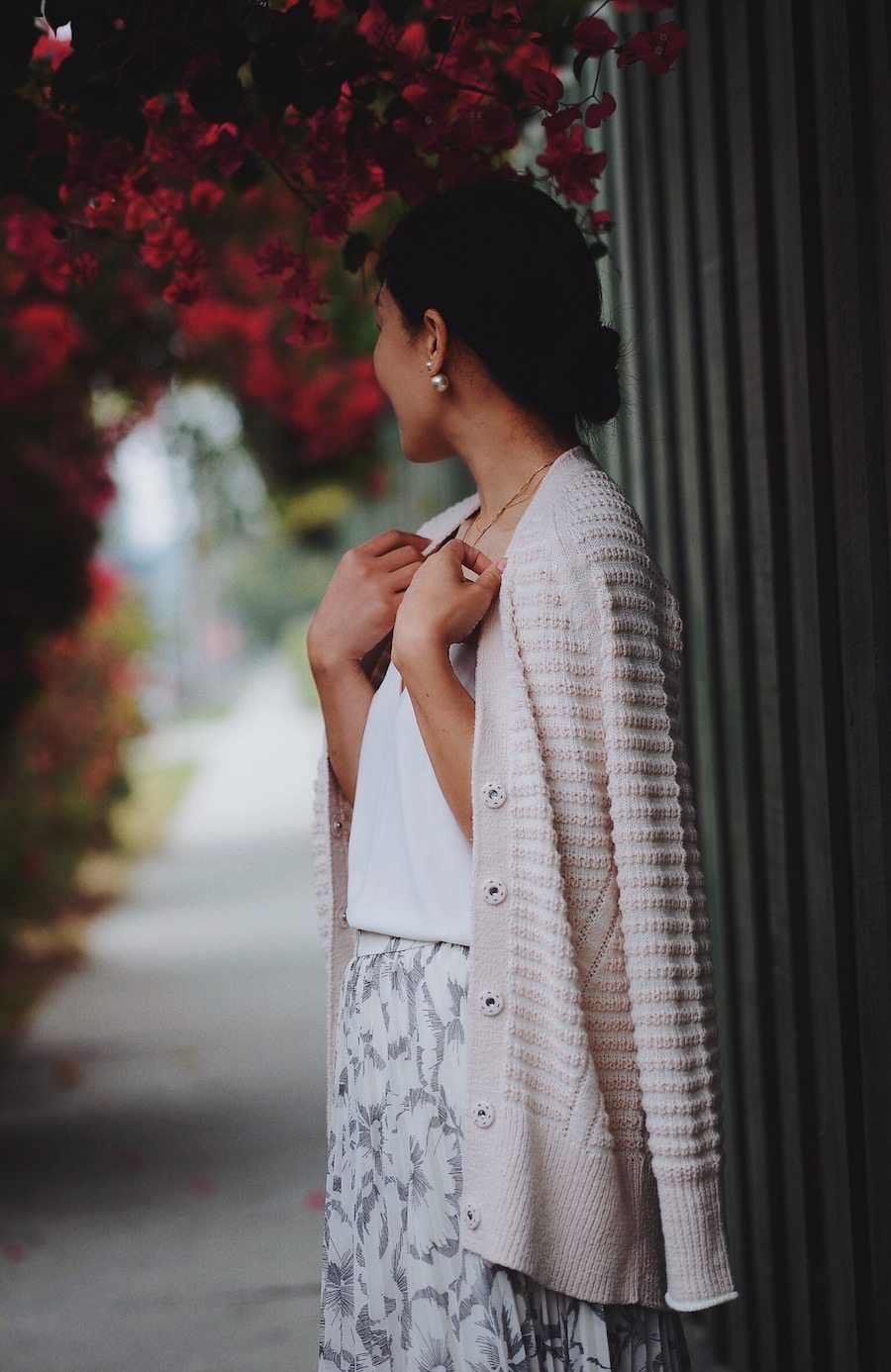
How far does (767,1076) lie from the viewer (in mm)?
2898

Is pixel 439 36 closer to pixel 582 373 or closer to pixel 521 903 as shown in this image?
pixel 582 373

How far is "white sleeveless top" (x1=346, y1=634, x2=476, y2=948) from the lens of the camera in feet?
6.07

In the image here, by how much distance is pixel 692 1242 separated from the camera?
1668 millimetres

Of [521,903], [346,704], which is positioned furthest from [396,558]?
[521,903]

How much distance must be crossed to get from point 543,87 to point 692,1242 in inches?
56.8

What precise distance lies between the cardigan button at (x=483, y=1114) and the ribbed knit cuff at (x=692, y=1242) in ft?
0.63

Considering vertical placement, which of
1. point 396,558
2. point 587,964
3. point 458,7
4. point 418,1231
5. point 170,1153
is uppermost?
point 458,7

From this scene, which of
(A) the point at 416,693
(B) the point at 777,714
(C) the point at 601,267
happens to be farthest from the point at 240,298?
(A) the point at 416,693

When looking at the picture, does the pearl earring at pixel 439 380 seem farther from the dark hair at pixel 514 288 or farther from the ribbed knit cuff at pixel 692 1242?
the ribbed knit cuff at pixel 692 1242

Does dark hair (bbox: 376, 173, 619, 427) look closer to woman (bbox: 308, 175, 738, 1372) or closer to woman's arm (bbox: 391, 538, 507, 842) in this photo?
woman (bbox: 308, 175, 738, 1372)

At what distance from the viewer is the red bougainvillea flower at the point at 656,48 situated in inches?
80.4

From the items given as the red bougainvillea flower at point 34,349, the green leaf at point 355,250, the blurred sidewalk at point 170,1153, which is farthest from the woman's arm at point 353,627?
the red bougainvillea flower at point 34,349

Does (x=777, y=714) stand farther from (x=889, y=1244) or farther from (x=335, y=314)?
(x=335, y=314)

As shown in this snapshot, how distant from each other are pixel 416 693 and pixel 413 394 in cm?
39
